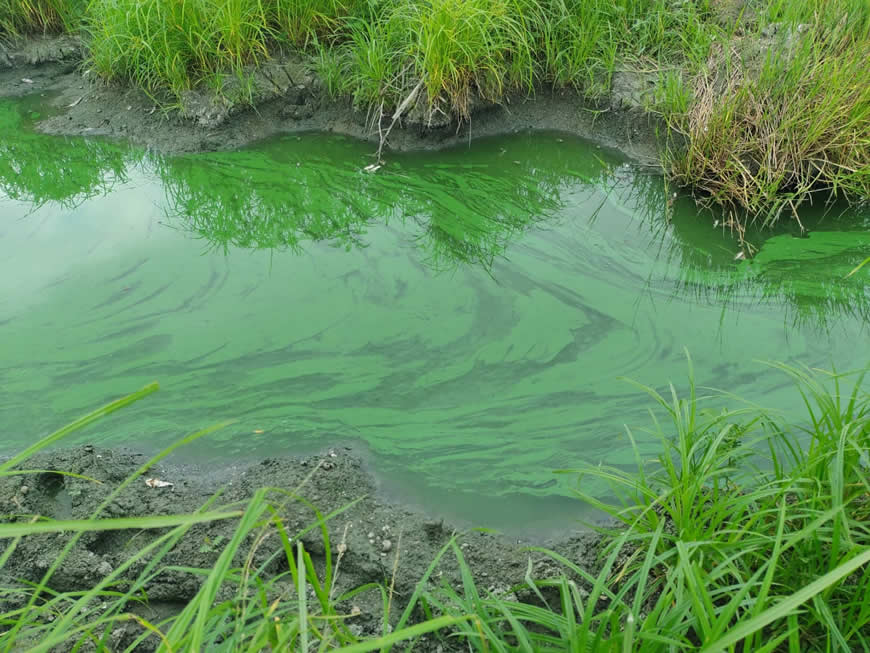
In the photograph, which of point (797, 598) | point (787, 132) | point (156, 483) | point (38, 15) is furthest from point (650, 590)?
point (38, 15)

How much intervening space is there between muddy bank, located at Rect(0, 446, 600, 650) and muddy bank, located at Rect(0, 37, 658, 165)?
205 cm

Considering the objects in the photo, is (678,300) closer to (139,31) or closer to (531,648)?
(531,648)

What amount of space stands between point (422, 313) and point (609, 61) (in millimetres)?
1913

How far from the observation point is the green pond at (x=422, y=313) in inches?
79.5

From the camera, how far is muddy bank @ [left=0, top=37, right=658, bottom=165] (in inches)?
135

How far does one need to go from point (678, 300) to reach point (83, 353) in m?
2.12

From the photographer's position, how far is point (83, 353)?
7.61 ft

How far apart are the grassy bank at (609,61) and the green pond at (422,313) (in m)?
0.23

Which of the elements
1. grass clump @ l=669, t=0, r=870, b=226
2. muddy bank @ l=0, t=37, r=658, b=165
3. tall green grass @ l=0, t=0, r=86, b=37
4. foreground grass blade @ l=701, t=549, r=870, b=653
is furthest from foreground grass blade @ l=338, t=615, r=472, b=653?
tall green grass @ l=0, t=0, r=86, b=37

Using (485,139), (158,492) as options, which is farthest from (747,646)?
(485,139)

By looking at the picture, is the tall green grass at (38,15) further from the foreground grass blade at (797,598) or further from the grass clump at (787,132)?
the foreground grass blade at (797,598)

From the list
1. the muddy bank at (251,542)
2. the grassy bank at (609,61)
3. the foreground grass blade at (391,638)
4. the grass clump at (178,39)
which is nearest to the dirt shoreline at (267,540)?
the muddy bank at (251,542)

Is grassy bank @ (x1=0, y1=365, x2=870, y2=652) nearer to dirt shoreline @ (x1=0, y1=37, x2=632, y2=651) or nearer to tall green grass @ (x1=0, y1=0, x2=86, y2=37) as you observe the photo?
dirt shoreline @ (x1=0, y1=37, x2=632, y2=651)

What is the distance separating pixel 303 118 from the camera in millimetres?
3680
